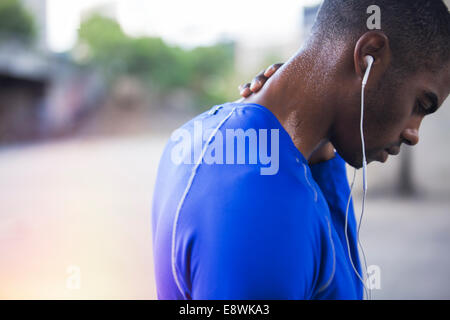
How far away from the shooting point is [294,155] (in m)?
0.80

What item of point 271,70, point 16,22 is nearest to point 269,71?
point 271,70

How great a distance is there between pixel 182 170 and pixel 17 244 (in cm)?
443

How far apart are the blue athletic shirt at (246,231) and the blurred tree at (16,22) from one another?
1625 centimetres

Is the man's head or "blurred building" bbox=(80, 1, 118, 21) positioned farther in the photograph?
"blurred building" bbox=(80, 1, 118, 21)

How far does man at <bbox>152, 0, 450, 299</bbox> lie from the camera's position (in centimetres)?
69

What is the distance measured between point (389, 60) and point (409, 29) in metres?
0.07

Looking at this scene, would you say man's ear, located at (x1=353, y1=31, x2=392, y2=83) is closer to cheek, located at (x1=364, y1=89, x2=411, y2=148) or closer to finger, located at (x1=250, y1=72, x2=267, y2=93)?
cheek, located at (x1=364, y1=89, x2=411, y2=148)

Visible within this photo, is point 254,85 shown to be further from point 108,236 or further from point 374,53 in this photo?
point 108,236

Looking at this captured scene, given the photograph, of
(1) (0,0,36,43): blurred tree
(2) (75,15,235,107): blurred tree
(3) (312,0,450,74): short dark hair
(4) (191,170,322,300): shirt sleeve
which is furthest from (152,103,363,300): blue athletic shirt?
(2) (75,15,235,107): blurred tree

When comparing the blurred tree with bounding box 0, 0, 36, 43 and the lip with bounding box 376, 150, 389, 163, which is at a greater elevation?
the blurred tree with bounding box 0, 0, 36, 43

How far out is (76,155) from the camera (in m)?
11.1

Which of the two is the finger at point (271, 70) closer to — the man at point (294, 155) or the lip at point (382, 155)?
the man at point (294, 155)
